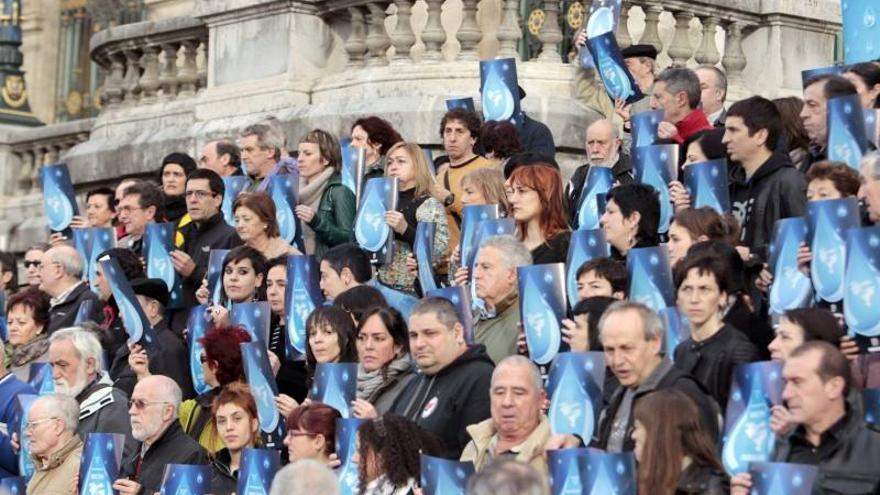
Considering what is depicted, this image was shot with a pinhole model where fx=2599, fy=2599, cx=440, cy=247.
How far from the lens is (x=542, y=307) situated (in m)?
11.1

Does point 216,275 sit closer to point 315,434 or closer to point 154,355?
point 154,355

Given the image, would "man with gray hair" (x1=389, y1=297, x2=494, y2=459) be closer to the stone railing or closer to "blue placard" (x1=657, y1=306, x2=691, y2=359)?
"blue placard" (x1=657, y1=306, x2=691, y2=359)

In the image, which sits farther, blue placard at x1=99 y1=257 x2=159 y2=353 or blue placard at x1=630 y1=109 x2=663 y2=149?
blue placard at x1=99 y1=257 x2=159 y2=353

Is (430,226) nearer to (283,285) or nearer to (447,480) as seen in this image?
(283,285)

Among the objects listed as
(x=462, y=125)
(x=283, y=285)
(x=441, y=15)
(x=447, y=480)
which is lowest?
(x=447, y=480)

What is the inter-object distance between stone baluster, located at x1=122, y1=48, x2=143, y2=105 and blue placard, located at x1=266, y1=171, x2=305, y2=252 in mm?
5260

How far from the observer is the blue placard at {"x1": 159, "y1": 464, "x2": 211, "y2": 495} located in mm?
10969

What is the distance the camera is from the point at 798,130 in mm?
12406

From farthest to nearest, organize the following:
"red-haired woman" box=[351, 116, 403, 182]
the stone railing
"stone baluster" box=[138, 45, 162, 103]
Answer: "stone baluster" box=[138, 45, 162, 103] → the stone railing → "red-haired woman" box=[351, 116, 403, 182]

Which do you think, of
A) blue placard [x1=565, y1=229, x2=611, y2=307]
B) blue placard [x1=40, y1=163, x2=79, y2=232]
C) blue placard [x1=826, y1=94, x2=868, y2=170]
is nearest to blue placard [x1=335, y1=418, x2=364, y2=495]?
blue placard [x1=565, y1=229, x2=611, y2=307]

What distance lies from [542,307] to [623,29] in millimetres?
5024

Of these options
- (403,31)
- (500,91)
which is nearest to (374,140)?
(500,91)

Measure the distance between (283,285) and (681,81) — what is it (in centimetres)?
225

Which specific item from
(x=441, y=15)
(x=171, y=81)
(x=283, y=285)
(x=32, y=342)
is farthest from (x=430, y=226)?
(x=171, y=81)
